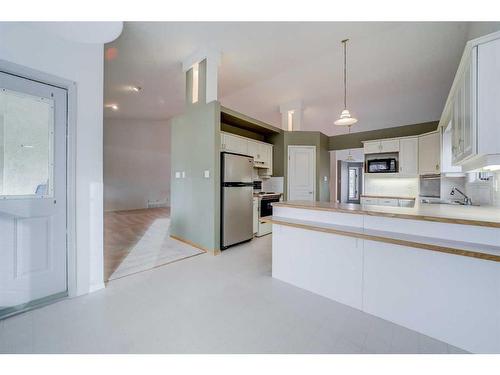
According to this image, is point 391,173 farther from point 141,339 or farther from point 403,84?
point 141,339

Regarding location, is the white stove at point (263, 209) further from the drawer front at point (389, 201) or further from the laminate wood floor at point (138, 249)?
the drawer front at point (389, 201)

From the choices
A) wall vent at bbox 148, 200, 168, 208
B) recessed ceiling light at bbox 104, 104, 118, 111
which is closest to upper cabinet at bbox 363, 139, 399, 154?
recessed ceiling light at bbox 104, 104, 118, 111

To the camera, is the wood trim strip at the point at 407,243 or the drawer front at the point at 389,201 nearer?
the wood trim strip at the point at 407,243

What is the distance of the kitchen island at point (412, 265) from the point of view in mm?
1388

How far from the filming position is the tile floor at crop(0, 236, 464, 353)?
143 centimetres

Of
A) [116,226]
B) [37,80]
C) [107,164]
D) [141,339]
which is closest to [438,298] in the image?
[141,339]

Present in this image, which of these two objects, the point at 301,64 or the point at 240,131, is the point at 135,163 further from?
the point at 301,64

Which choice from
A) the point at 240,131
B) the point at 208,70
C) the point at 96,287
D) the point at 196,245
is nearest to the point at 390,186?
Result: the point at 240,131

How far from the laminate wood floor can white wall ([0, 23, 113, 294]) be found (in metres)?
0.42

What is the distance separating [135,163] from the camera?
770cm

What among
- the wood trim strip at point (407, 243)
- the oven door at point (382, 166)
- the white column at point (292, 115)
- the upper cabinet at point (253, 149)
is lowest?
the wood trim strip at point (407, 243)

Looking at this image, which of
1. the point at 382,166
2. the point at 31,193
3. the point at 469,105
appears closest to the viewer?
the point at 469,105

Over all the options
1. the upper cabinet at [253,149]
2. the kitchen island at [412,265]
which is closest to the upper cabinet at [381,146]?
the upper cabinet at [253,149]

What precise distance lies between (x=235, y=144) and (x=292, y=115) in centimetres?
235
